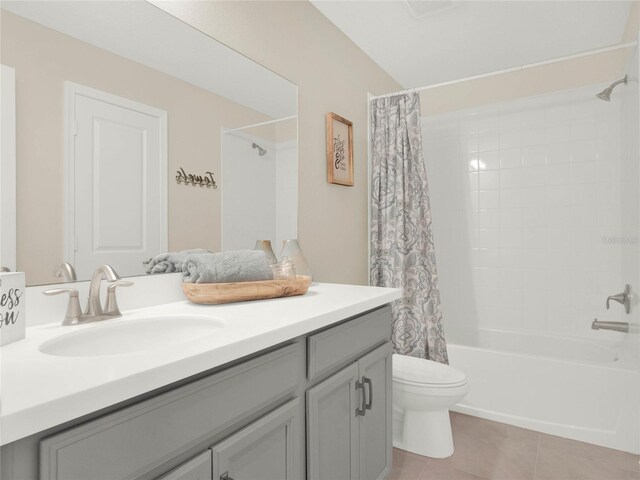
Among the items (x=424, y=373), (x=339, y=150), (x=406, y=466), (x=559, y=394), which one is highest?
(x=339, y=150)

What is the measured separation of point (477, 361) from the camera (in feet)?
8.25

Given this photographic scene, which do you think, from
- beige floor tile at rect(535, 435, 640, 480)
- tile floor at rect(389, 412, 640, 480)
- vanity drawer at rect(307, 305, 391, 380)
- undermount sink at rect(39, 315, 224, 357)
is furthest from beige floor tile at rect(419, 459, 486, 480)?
undermount sink at rect(39, 315, 224, 357)

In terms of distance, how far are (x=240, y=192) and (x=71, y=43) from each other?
767mm

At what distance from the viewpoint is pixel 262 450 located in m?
0.94

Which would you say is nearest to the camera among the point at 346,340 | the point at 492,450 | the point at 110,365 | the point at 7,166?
the point at 110,365

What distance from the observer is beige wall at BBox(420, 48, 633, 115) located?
8.98ft

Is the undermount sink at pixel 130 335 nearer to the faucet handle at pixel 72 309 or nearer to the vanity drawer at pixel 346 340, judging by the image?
the faucet handle at pixel 72 309

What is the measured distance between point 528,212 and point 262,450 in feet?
8.99

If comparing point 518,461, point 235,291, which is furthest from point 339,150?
point 518,461

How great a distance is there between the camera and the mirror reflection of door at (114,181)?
3.63 feet

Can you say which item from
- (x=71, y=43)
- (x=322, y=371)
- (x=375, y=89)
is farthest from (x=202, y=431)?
(x=375, y=89)

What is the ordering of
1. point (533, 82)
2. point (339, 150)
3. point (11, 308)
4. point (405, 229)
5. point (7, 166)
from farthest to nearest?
point (533, 82), point (405, 229), point (339, 150), point (7, 166), point (11, 308)

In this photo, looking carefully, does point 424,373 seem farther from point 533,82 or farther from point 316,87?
point 533,82

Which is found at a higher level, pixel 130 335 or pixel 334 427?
pixel 130 335
